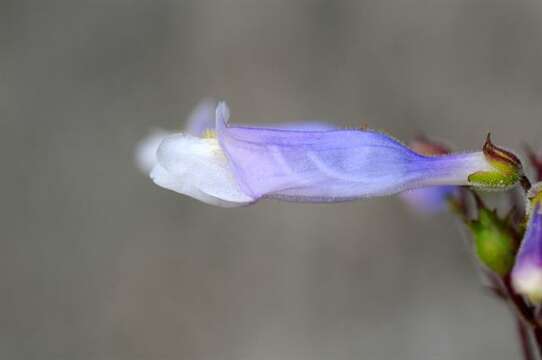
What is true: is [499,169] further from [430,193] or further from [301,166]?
[430,193]

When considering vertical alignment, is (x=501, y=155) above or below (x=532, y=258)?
above

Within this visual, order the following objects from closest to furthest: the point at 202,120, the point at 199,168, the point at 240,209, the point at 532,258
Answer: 1. the point at 532,258
2. the point at 199,168
3. the point at 202,120
4. the point at 240,209

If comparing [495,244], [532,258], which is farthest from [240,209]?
[532,258]

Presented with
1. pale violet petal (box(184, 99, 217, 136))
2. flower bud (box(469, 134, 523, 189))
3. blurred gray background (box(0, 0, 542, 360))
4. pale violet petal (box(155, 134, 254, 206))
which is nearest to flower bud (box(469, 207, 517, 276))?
flower bud (box(469, 134, 523, 189))

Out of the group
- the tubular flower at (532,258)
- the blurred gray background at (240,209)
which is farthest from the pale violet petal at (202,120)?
the blurred gray background at (240,209)

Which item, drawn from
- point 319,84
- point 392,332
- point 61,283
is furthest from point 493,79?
point 61,283

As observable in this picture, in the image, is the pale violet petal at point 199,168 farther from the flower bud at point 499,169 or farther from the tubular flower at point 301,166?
the flower bud at point 499,169
